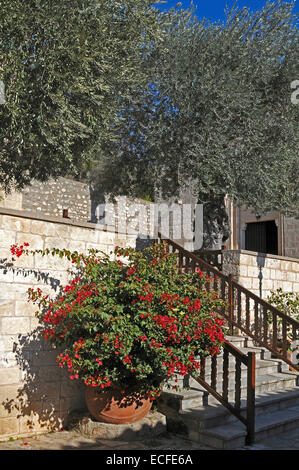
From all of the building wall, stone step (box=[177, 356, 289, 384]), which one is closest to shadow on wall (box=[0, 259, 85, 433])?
stone step (box=[177, 356, 289, 384])

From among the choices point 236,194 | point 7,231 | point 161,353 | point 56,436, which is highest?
point 236,194

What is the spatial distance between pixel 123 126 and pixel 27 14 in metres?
4.69

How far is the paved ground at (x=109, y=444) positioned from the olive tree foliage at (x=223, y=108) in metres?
5.62

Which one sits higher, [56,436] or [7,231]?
[7,231]

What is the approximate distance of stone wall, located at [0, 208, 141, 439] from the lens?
19.1 feet

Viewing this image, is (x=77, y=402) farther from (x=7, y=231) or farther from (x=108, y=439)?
(x=7, y=231)

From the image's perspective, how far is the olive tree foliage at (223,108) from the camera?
10102 mm

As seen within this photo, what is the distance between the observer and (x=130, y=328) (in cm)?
544

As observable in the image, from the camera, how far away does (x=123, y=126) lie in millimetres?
11227

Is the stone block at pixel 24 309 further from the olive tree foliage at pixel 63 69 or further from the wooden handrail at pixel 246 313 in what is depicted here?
the wooden handrail at pixel 246 313

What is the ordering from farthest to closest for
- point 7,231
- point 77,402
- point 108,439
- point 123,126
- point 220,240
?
point 220,240 → point 123,126 → point 77,402 → point 7,231 → point 108,439

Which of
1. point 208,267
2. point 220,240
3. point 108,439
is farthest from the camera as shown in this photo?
point 220,240
